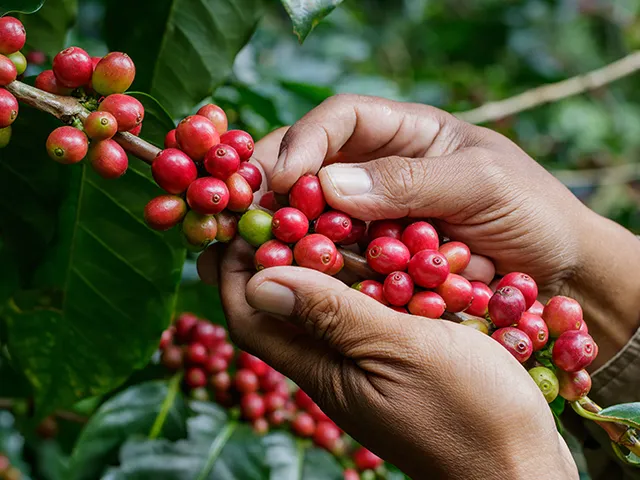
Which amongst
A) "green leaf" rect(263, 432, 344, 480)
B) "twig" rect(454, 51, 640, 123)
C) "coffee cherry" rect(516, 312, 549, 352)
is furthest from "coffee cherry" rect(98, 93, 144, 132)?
"twig" rect(454, 51, 640, 123)

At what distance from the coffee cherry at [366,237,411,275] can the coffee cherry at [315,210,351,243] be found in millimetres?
49

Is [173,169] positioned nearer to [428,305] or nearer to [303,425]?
[428,305]

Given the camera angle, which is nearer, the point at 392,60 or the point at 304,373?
the point at 304,373

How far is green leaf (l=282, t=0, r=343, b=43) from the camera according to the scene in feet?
3.01

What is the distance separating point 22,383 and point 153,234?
0.86 meters

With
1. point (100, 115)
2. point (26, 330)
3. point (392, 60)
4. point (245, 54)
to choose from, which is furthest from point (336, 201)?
point (392, 60)

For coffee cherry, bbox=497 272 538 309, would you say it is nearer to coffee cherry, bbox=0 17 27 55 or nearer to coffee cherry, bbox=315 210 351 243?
coffee cherry, bbox=315 210 351 243

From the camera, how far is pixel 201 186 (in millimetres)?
810

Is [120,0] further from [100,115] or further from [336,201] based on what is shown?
[336,201]

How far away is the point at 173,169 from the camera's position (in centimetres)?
82

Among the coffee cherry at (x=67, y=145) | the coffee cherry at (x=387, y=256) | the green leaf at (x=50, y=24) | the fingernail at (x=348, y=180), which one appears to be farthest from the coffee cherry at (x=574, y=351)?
the green leaf at (x=50, y=24)

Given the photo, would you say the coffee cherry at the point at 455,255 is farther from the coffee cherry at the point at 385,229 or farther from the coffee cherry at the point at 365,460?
the coffee cherry at the point at 365,460

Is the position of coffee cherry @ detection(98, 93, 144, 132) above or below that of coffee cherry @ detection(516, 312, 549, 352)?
above

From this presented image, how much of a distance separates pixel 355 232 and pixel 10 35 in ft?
1.78
